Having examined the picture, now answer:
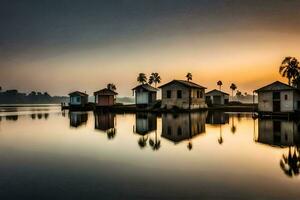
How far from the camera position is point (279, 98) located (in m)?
48.8

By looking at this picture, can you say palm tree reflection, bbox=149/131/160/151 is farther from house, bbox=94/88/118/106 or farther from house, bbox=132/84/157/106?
house, bbox=94/88/118/106

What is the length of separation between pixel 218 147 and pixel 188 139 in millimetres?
4466

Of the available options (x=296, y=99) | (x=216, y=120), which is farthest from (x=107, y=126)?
(x=296, y=99)

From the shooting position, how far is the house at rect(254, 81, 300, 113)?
157 feet

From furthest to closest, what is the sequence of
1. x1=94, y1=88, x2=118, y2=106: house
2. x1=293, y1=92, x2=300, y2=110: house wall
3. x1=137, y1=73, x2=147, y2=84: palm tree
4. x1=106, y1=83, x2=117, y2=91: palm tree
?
x1=106, y1=83, x2=117, y2=91: palm tree < x1=137, y1=73, x2=147, y2=84: palm tree < x1=94, y1=88, x2=118, y2=106: house < x1=293, y1=92, x2=300, y2=110: house wall

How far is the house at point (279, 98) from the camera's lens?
4784cm

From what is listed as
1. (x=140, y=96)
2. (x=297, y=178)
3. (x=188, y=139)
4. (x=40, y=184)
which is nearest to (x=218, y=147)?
(x=188, y=139)

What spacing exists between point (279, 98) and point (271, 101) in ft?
4.32

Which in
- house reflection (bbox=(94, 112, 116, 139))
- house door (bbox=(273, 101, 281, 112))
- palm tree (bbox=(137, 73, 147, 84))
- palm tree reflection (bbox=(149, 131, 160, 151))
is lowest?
palm tree reflection (bbox=(149, 131, 160, 151))

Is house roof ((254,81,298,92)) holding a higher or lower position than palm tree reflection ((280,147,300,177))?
higher

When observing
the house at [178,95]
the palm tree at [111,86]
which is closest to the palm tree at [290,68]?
the house at [178,95]

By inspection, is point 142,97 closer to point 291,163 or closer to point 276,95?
point 276,95

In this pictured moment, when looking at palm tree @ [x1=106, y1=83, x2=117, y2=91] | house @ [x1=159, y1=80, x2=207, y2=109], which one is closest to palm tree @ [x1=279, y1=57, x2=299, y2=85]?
house @ [x1=159, y1=80, x2=207, y2=109]

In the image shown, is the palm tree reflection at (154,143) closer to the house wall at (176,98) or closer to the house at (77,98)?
the house wall at (176,98)
